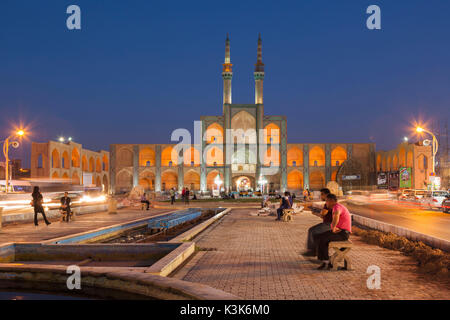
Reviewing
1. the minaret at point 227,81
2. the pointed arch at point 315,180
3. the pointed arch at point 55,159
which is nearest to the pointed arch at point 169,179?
the minaret at point 227,81

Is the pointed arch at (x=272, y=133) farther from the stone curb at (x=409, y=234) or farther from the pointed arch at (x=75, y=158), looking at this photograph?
the stone curb at (x=409, y=234)

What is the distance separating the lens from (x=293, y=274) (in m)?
5.66

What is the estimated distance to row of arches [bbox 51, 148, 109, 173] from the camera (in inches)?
1853

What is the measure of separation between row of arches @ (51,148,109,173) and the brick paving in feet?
139

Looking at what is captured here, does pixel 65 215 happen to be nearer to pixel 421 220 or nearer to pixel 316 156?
pixel 421 220

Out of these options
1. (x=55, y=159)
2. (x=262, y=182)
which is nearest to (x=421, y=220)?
(x=262, y=182)

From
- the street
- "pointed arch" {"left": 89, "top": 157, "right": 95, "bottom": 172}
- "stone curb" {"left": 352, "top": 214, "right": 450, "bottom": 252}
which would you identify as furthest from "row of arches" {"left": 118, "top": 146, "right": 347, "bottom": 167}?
"stone curb" {"left": 352, "top": 214, "right": 450, "bottom": 252}

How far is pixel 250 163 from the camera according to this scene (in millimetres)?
55188

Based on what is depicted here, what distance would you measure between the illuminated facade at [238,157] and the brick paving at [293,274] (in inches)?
1792

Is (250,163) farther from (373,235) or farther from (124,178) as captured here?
(373,235)

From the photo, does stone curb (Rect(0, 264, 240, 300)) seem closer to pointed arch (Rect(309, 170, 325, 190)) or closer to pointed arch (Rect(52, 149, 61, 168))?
pointed arch (Rect(52, 149, 61, 168))

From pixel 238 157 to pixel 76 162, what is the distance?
823 inches

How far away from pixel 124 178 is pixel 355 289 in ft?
182
